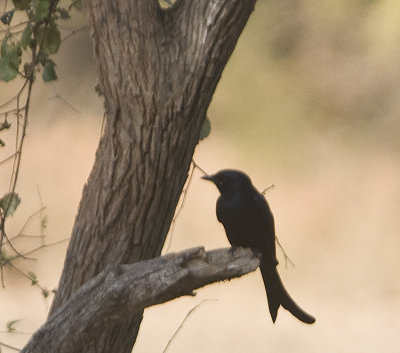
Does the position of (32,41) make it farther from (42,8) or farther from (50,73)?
(42,8)

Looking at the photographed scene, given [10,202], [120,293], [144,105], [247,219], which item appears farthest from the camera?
[10,202]

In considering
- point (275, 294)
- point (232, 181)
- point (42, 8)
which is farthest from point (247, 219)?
point (42, 8)

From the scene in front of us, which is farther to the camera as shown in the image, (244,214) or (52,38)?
(52,38)

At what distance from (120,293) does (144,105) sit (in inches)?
27.1

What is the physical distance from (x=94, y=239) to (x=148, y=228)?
0.56 ft

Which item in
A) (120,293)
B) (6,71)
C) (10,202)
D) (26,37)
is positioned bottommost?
(120,293)

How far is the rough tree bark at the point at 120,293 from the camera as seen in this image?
2244 millimetres

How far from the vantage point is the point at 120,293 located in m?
2.24

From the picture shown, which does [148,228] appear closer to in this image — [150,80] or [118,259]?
[118,259]

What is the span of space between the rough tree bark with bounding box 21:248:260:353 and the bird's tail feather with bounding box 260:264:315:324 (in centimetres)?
60

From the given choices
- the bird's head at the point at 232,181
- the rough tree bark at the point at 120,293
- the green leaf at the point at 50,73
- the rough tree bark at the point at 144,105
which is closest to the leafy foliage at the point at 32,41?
the green leaf at the point at 50,73

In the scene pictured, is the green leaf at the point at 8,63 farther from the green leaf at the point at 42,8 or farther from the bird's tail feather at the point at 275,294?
the bird's tail feather at the point at 275,294

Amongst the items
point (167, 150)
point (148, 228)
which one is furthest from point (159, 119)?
point (148, 228)

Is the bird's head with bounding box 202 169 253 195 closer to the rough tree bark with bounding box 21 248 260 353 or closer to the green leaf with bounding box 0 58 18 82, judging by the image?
the rough tree bark with bounding box 21 248 260 353
